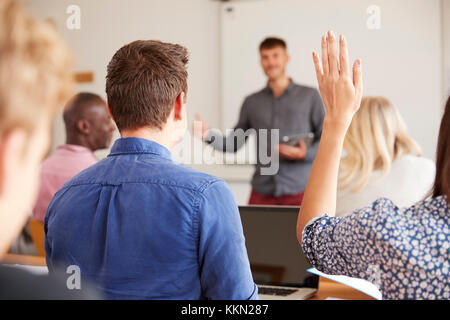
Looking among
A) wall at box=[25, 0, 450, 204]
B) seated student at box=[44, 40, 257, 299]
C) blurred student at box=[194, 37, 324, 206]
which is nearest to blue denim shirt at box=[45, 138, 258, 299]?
seated student at box=[44, 40, 257, 299]

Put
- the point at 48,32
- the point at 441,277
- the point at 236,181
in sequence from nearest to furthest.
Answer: the point at 48,32 < the point at 441,277 < the point at 236,181

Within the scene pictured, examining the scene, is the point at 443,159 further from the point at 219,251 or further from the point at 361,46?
the point at 361,46

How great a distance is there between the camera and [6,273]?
55cm

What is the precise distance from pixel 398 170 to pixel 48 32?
192 centimetres

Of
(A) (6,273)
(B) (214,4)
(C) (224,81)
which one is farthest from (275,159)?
(A) (6,273)

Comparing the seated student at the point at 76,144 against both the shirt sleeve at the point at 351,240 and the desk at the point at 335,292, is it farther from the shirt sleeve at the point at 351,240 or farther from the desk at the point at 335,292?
the shirt sleeve at the point at 351,240

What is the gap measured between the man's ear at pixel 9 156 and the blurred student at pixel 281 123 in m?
2.94

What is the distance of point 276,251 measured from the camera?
63.3 inches

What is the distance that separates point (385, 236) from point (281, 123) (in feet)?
9.79

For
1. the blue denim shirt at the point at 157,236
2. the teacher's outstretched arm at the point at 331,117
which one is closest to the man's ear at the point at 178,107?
the blue denim shirt at the point at 157,236

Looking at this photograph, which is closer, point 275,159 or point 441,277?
point 441,277

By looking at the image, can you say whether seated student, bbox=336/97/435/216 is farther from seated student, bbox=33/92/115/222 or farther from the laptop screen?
seated student, bbox=33/92/115/222

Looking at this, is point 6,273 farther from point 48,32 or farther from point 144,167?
point 144,167
